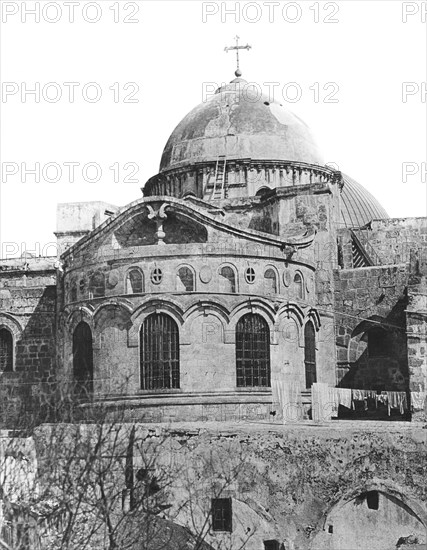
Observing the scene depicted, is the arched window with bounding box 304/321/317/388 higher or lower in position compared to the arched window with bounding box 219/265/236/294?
lower

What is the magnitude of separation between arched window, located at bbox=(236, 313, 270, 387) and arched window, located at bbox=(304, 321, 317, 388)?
70.2 inches

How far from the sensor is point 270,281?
29016 mm

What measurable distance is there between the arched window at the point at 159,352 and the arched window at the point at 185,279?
0.92 meters

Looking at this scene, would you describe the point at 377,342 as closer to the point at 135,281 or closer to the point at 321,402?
the point at 321,402

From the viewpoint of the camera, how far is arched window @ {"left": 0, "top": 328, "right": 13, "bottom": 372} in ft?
109

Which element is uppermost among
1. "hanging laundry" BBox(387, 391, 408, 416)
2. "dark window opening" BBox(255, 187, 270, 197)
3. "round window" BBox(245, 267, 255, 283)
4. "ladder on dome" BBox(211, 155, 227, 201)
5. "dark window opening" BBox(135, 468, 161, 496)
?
"ladder on dome" BBox(211, 155, 227, 201)

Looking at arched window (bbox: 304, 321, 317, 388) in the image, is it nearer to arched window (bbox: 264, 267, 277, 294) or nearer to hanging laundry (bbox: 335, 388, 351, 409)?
hanging laundry (bbox: 335, 388, 351, 409)

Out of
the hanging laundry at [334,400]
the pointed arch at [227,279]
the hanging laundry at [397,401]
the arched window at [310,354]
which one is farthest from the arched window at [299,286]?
the hanging laundry at [397,401]

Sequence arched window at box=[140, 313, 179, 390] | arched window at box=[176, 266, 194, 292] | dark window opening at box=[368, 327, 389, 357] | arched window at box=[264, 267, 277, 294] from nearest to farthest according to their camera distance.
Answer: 1. arched window at box=[140, 313, 179, 390]
2. arched window at box=[176, 266, 194, 292]
3. arched window at box=[264, 267, 277, 294]
4. dark window opening at box=[368, 327, 389, 357]

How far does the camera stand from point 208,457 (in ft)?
68.5

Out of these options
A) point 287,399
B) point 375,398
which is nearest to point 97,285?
point 287,399

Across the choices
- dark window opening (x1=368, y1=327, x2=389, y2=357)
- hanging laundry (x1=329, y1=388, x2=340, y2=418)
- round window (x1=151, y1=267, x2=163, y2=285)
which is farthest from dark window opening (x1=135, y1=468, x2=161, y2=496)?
dark window opening (x1=368, y1=327, x2=389, y2=357)

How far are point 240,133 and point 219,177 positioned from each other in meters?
1.92

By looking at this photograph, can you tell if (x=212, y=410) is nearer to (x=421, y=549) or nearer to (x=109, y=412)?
(x=109, y=412)
